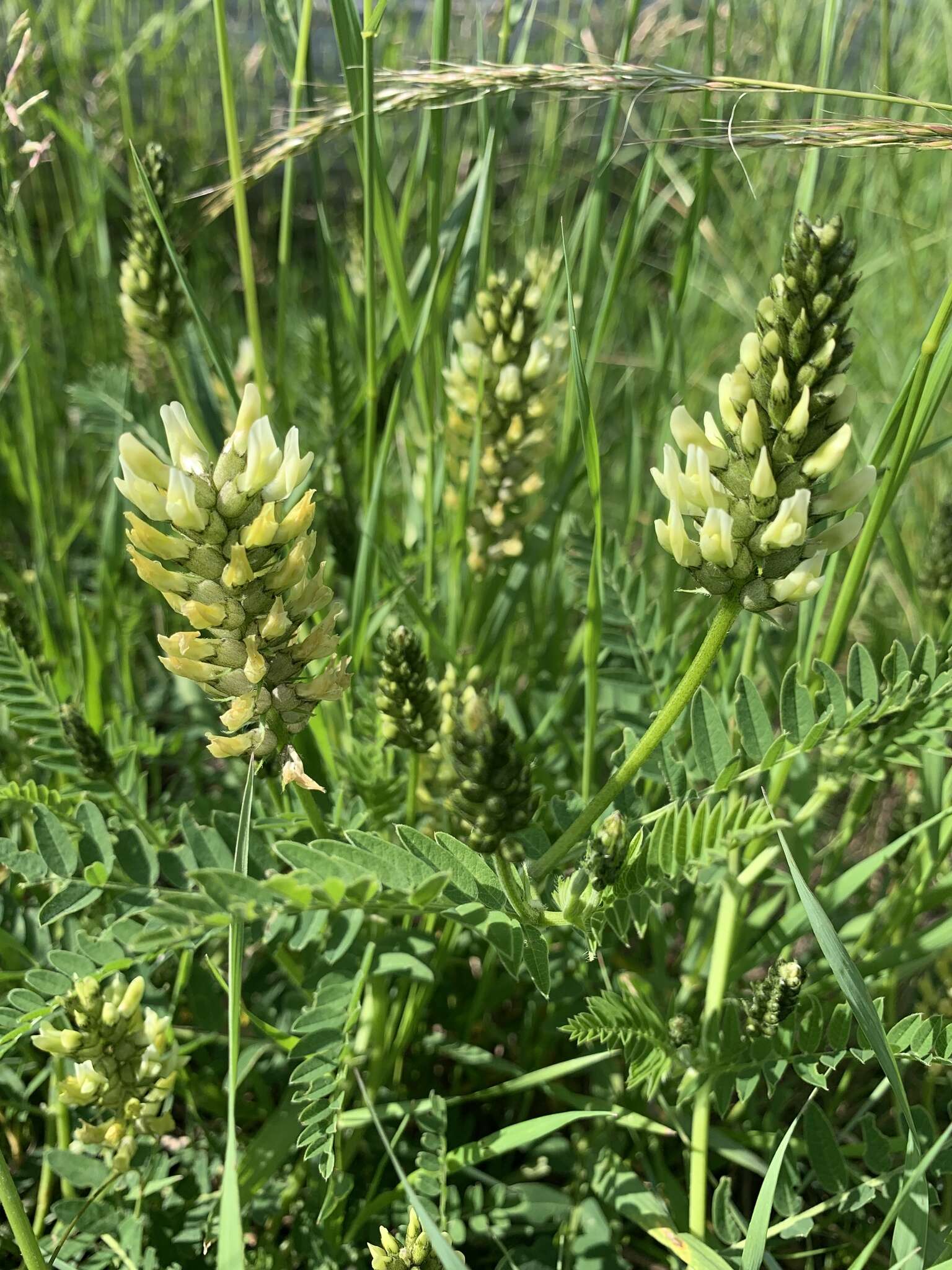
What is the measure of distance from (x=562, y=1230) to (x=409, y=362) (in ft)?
4.15

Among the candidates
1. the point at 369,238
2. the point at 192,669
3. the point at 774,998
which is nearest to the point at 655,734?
the point at 774,998

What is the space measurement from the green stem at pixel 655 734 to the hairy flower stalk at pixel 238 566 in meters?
0.32

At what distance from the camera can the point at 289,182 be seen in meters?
1.56

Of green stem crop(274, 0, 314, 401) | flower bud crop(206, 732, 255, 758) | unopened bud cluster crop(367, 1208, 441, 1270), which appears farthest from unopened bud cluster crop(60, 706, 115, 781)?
unopened bud cluster crop(367, 1208, 441, 1270)

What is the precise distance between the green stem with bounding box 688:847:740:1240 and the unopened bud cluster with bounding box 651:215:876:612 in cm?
51

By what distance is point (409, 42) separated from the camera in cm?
386

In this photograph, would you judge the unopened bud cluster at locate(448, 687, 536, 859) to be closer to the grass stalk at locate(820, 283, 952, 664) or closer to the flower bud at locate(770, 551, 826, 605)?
the flower bud at locate(770, 551, 826, 605)

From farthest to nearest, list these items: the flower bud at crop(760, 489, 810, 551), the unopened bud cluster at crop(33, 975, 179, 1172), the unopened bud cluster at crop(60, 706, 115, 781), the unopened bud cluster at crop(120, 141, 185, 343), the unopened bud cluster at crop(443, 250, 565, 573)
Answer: the unopened bud cluster at crop(443, 250, 565, 573) < the unopened bud cluster at crop(120, 141, 185, 343) < the unopened bud cluster at crop(60, 706, 115, 781) < the unopened bud cluster at crop(33, 975, 179, 1172) < the flower bud at crop(760, 489, 810, 551)

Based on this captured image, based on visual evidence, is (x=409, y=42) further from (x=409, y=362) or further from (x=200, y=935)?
(x=200, y=935)

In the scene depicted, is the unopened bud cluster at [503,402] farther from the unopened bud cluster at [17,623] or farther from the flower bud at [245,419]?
the unopened bud cluster at [17,623]

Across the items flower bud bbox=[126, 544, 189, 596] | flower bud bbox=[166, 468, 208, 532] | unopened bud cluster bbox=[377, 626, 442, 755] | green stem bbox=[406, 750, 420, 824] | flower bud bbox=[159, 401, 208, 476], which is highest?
flower bud bbox=[159, 401, 208, 476]

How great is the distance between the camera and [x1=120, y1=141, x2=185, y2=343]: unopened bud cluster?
166 centimetres

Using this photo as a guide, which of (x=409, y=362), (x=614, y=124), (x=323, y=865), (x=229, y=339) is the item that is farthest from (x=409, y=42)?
(x=323, y=865)

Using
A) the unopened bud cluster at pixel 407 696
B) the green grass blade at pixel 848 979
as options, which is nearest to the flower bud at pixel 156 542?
the unopened bud cluster at pixel 407 696
